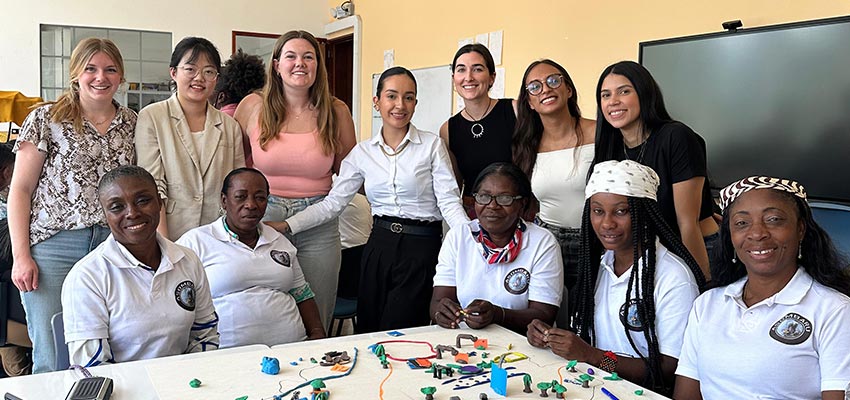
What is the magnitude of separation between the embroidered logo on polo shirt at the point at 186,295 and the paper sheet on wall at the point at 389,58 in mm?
5500

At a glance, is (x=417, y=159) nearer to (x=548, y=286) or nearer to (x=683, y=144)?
(x=548, y=286)

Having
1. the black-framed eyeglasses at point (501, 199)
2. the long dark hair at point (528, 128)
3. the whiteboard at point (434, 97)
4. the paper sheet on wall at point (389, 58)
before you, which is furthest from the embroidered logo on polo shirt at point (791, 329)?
the paper sheet on wall at point (389, 58)

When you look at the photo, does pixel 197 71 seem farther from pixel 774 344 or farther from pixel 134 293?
pixel 774 344

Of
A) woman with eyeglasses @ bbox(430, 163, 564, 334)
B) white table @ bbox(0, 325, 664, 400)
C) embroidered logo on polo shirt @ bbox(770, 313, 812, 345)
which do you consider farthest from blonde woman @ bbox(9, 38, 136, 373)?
embroidered logo on polo shirt @ bbox(770, 313, 812, 345)

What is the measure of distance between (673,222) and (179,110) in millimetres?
2011

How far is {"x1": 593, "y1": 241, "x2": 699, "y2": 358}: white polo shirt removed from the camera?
2.15m

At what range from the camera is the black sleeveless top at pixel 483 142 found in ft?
10.6

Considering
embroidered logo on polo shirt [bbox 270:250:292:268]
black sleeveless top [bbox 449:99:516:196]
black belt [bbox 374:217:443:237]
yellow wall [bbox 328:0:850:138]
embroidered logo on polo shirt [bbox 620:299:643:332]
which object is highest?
yellow wall [bbox 328:0:850:138]

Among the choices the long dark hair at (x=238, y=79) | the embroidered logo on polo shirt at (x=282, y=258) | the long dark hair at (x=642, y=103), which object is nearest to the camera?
the long dark hair at (x=642, y=103)

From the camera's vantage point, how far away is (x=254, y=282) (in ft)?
9.09

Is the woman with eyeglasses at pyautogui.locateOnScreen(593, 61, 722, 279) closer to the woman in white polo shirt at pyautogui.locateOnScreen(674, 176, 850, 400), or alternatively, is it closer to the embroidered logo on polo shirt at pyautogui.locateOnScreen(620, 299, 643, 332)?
the embroidered logo on polo shirt at pyautogui.locateOnScreen(620, 299, 643, 332)

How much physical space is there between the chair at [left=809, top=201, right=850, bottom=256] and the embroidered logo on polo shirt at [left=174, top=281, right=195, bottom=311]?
2.73 m

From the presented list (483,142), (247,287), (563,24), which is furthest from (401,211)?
(563,24)

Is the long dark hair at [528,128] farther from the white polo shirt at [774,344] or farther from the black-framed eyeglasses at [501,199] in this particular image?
the white polo shirt at [774,344]
